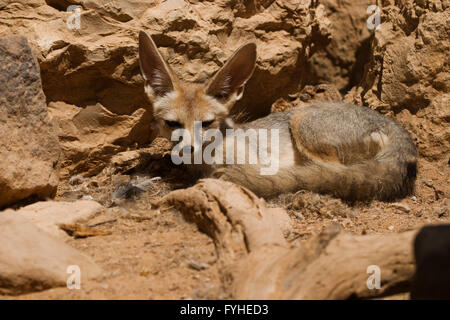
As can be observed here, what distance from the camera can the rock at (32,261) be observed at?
2.37m

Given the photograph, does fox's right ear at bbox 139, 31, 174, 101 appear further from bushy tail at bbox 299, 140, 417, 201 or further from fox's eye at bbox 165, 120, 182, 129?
bushy tail at bbox 299, 140, 417, 201

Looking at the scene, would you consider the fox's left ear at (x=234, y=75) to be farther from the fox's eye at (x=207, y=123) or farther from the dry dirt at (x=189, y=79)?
the dry dirt at (x=189, y=79)

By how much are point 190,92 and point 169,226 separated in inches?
58.4

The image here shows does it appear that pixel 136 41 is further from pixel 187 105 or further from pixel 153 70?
pixel 187 105

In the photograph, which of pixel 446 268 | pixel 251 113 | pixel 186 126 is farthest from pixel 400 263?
pixel 251 113

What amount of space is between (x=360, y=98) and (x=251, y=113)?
127 cm

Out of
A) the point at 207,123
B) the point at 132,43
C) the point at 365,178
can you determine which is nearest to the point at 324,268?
the point at 365,178

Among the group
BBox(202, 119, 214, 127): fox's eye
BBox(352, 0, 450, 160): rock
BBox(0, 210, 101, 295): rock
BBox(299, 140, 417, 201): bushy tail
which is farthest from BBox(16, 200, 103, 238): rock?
BBox(352, 0, 450, 160): rock

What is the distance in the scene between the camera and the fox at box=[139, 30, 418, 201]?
3.77 metres

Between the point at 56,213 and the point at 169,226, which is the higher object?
Answer: the point at 56,213

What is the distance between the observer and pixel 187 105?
4.00 meters

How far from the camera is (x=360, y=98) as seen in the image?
5.38 metres

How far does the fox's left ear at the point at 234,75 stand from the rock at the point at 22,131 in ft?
4.68
